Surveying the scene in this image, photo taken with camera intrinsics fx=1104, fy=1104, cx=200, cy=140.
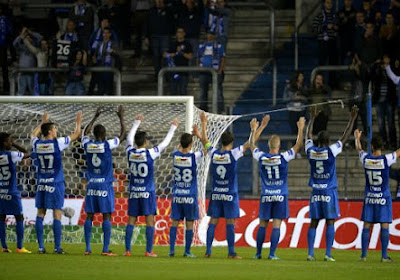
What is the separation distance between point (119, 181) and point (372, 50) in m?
6.34

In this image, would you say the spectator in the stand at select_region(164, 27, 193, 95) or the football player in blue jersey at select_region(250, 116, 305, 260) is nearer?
the football player in blue jersey at select_region(250, 116, 305, 260)

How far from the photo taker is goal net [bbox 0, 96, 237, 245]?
19.5m

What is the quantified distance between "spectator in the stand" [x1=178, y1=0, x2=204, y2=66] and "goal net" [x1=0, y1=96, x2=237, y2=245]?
3117mm

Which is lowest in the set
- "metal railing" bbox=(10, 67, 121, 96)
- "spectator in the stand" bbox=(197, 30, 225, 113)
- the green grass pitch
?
the green grass pitch

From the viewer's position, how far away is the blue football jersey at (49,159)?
671 inches

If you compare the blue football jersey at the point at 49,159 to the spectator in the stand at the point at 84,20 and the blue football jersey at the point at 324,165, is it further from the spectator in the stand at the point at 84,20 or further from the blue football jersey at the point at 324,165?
the spectator in the stand at the point at 84,20

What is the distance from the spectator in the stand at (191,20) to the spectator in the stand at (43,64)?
310 centimetres

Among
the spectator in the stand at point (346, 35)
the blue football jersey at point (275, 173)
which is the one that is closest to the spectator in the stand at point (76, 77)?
the spectator in the stand at point (346, 35)

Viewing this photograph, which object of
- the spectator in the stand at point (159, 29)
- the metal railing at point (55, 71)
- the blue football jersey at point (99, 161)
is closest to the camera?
the blue football jersey at point (99, 161)

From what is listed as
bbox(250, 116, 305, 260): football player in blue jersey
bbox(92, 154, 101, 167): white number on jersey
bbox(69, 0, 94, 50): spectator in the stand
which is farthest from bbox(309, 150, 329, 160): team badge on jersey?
bbox(69, 0, 94, 50): spectator in the stand

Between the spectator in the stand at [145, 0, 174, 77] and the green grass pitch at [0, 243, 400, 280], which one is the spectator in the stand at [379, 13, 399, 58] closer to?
the spectator in the stand at [145, 0, 174, 77]

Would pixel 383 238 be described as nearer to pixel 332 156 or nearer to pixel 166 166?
pixel 332 156

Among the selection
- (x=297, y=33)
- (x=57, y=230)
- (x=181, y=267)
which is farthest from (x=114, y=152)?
(x=181, y=267)

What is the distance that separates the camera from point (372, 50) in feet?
76.8
